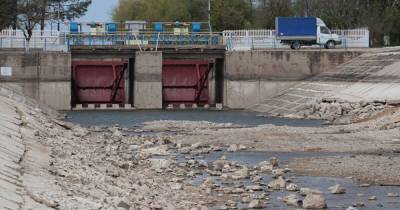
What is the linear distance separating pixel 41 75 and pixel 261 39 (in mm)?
17828

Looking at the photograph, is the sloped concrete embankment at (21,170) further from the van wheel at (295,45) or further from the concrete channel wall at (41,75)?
the van wheel at (295,45)

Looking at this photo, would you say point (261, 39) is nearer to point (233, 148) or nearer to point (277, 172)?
point (233, 148)

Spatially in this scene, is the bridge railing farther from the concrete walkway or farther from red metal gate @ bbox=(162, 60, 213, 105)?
the concrete walkway

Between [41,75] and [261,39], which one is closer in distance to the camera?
[41,75]

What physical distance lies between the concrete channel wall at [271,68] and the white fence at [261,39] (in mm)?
1820

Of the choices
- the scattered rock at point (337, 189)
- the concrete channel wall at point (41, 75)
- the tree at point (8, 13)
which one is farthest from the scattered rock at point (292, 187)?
the tree at point (8, 13)

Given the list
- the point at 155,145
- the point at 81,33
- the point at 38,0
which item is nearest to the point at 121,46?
the point at 81,33

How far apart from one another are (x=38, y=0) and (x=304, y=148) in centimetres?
7574

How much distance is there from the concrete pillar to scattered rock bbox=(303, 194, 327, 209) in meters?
46.8

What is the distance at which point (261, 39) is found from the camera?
69.8 m

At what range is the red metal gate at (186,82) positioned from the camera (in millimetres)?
69562

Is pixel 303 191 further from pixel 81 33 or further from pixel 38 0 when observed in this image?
pixel 38 0

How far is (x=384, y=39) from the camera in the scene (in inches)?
3565

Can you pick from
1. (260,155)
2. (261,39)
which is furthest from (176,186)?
(261,39)
